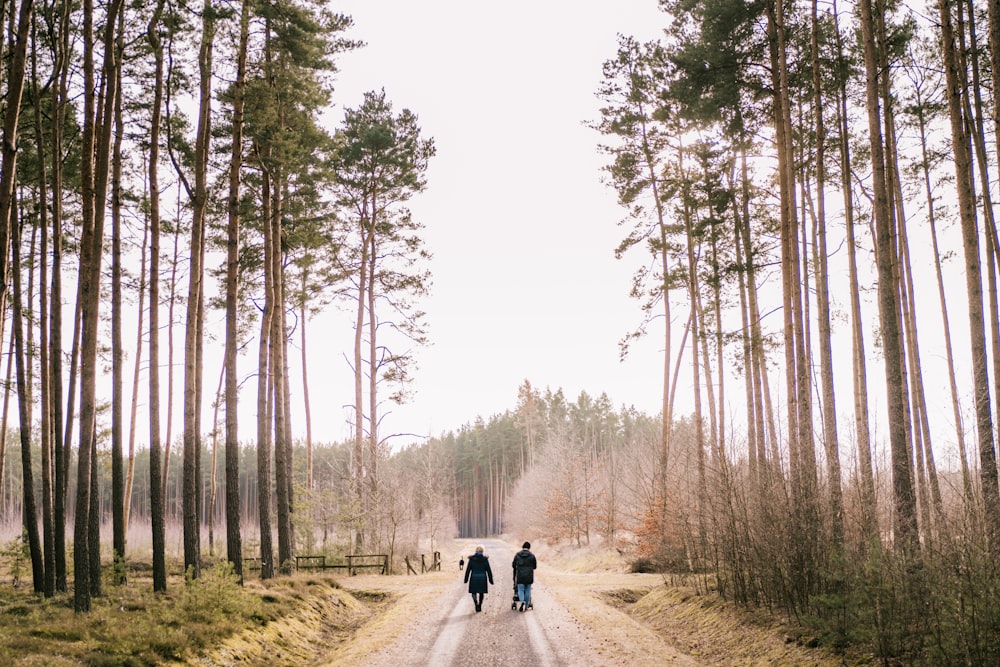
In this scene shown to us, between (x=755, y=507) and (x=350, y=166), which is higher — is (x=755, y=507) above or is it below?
below

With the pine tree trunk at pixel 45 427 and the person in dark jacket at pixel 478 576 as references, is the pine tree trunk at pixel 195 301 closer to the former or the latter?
the pine tree trunk at pixel 45 427

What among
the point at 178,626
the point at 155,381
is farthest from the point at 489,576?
the point at 155,381

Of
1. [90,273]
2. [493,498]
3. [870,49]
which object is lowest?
[493,498]

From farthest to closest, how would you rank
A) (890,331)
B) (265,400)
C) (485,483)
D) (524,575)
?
(485,483), (265,400), (524,575), (890,331)

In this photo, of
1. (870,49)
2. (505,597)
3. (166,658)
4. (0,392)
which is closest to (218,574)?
(166,658)

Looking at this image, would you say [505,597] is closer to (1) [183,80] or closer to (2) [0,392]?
(1) [183,80]

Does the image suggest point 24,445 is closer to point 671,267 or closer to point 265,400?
point 265,400

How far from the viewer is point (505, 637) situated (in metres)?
11.5

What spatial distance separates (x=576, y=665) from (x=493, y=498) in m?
84.3

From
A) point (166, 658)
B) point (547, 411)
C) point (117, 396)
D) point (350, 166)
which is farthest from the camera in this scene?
point (547, 411)

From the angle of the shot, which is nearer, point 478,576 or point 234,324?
point 478,576

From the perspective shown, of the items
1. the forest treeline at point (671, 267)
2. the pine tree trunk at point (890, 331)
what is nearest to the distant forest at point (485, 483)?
the forest treeline at point (671, 267)

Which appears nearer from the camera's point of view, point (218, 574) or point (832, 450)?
point (218, 574)

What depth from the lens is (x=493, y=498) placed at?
91.7m
